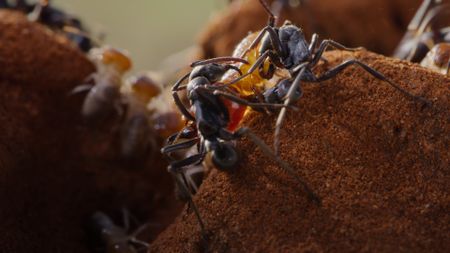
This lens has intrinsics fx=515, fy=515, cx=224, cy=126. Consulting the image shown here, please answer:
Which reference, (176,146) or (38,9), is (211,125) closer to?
(176,146)

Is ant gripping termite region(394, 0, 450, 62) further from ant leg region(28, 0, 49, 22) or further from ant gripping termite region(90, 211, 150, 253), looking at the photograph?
ant leg region(28, 0, 49, 22)

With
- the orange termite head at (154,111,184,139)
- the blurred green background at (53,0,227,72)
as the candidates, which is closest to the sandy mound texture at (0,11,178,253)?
the orange termite head at (154,111,184,139)

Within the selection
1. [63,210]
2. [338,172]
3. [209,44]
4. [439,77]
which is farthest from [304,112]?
[209,44]

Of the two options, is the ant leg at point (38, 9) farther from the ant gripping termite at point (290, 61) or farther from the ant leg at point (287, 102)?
the ant leg at point (287, 102)

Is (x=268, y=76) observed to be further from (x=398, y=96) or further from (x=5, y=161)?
(x=5, y=161)

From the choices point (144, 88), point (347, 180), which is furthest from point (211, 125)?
point (144, 88)
